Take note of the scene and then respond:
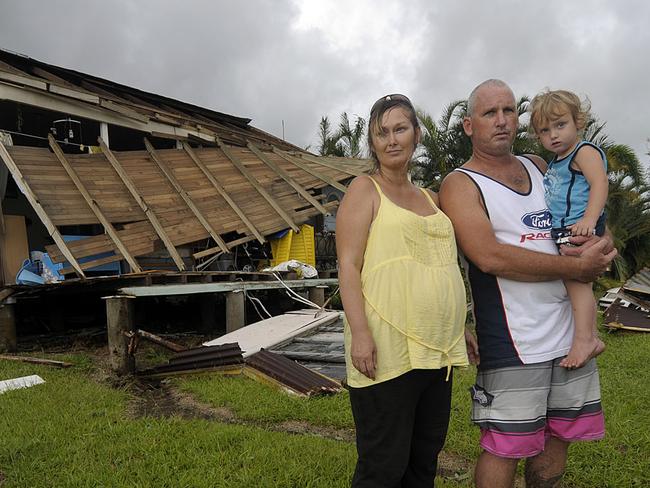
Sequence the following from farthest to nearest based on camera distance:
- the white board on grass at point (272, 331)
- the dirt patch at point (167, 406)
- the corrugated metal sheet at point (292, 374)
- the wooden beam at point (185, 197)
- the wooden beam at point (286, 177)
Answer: the wooden beam at point (286, 177), the wooden beam at point (185, 197), the white board on grass at point (272, 331), the corrugated metal sheet at point (292, 374), the dirt patch at point (167, 406)

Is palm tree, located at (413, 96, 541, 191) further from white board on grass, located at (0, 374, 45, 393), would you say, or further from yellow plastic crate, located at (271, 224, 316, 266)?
white board on grass, located at (0, 374, 45, 393)

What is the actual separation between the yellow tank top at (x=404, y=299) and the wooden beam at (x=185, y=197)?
7960 mm

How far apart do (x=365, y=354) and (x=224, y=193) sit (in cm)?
930

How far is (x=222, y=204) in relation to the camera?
1062 cm

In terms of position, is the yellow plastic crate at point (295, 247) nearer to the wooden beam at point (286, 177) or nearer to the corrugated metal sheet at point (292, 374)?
the wooden beam at point (286, 177)

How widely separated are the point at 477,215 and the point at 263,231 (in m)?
8.65

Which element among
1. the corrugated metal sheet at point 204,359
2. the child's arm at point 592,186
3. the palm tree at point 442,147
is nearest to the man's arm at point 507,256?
the child's arm at point 592,186

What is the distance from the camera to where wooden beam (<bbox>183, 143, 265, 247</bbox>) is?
10355 mm

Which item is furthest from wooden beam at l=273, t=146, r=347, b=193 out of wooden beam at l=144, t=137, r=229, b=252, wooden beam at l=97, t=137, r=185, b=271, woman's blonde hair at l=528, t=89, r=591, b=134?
woman's blonde hair at l=528, t=89, r=591, b=134

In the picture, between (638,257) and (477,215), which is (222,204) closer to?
(477,215)

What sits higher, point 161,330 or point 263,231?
point 263,231

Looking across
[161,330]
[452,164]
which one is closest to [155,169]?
[161,330]

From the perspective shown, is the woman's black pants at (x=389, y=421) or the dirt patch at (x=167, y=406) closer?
the woman's black pants at (x=389, y=421)

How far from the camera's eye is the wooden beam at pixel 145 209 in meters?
8.89
